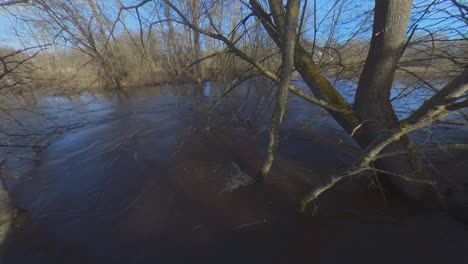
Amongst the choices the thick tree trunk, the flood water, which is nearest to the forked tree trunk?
the thick tree trunk

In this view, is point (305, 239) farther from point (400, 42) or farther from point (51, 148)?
point (51, 148)

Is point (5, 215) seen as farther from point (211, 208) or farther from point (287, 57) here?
point (287, 57)

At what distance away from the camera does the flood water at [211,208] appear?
3002 millimetres

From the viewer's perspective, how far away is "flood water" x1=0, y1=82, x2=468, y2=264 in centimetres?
300

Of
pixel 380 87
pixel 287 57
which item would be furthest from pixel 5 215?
pixel 380 87

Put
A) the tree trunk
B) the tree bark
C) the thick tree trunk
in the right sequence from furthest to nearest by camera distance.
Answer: the tree trunk < the thick tree trunk < the tree bark

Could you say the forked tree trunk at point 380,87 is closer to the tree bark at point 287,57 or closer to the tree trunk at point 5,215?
the tree bark at point 287,57

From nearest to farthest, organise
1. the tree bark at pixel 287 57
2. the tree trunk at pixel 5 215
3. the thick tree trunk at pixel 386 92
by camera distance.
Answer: the tree bark at pixel 287 57, the thick tree trunk at pixel 386 92, the tree trunk at pixel 5 215

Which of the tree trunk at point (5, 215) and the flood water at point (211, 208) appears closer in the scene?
the flood water at point (211, 208)

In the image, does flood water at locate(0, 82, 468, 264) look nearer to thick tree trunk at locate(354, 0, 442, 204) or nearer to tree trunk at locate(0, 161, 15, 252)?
tree trunk at locate(0, 161, 15, 252)

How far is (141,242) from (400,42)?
477 centimetres

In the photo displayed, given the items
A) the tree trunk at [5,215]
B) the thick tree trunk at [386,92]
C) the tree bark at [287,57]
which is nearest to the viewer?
the tree bark at [287,57]

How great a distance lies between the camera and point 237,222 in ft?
11.3

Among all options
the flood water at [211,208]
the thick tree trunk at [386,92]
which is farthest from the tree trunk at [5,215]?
the thick tree trunk at [386,92]
